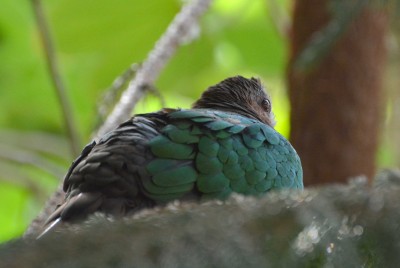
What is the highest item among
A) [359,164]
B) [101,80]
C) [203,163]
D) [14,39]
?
[14,39]

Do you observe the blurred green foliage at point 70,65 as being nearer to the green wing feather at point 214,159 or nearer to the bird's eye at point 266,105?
the bird's eye at point 266,105

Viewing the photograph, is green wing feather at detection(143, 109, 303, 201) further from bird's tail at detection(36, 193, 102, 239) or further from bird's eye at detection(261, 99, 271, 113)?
bird's eye at detection(261, 99, 271, 113)

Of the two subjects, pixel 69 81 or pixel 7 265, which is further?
pixel 69 81

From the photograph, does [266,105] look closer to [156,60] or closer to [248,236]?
[156,60]

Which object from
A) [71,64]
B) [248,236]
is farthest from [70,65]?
[248,236]

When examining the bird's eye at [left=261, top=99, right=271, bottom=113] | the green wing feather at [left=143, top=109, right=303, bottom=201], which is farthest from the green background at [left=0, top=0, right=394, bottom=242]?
the green wing feather at [left=143, top=109, right=303, bottom=201]

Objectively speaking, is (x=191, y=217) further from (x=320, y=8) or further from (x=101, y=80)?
(x=101, y=80)

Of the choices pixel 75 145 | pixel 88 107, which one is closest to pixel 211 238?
pixel 75 145
